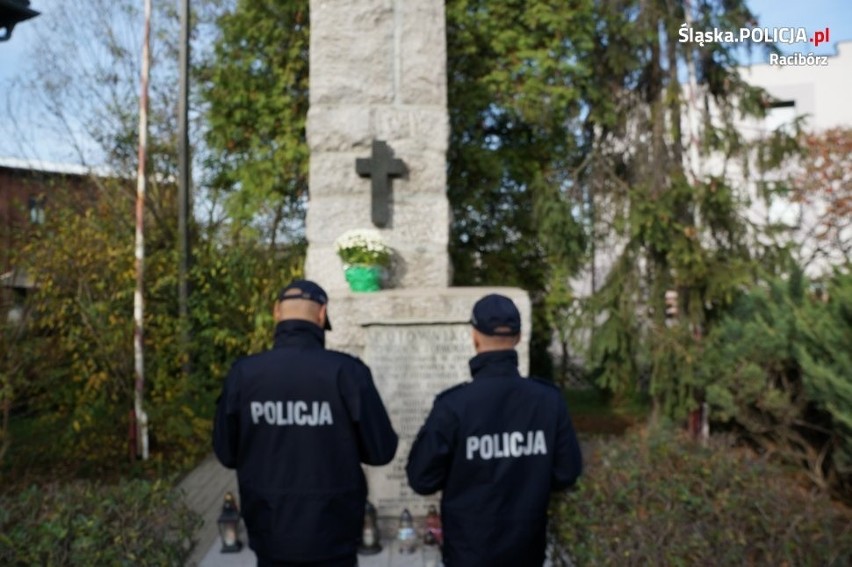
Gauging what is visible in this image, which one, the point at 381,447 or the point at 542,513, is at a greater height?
the point at 381,447

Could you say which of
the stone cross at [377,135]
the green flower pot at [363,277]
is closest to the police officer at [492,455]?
the green flower pot at [363,277]

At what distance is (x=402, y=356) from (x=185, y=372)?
4939mm

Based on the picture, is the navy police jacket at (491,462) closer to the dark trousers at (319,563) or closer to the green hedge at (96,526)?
the dark trousers at (319,563)

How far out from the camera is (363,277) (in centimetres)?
610

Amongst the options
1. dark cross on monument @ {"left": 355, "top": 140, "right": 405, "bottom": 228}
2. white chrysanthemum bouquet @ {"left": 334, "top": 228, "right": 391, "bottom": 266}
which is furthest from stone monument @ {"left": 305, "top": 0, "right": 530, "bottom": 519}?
white chrysanthemum bouquet @ {"left": 334, "top": 228, "right": 391, "bottom": 266}

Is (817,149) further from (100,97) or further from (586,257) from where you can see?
(100,97)

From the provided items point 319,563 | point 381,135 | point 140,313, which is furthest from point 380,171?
point 319,563

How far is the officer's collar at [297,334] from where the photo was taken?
322 centimetres

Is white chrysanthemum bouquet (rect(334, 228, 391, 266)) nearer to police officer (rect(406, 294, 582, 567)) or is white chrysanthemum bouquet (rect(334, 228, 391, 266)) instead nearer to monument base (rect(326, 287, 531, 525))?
monument base (rect(326, 287, 531, 525))

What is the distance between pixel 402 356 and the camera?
5602 millimetres

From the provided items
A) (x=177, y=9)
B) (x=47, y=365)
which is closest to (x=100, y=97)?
(x=177, y=9)

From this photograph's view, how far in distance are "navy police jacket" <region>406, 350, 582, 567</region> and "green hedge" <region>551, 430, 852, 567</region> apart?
0.59 metres

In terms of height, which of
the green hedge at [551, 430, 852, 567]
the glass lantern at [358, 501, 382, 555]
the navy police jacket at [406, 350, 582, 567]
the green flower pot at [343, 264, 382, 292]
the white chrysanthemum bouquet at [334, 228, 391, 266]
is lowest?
the glass lantern at [358, 501, 382, 555]

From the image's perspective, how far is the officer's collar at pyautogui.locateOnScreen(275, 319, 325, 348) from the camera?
127 inches
